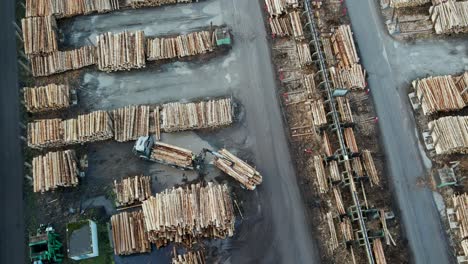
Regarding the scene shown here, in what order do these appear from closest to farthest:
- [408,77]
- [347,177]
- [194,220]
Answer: [194,220] → [347,177] → [408,77]

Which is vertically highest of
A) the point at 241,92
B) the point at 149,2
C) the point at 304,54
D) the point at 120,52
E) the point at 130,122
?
the point at 149,2

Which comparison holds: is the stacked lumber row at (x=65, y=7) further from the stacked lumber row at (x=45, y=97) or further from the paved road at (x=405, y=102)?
the paved road at (x=405, y=102)

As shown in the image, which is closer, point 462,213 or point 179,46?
point 462,213

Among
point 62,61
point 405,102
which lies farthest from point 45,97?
point 405,102

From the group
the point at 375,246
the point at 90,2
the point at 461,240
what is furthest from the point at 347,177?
the point at 90,2

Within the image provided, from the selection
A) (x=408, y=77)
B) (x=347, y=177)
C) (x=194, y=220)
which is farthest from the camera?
(x=408, y=77)

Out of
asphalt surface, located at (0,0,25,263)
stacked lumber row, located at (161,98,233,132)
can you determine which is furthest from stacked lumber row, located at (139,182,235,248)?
asphalt surface, located at (0,0,25,263)

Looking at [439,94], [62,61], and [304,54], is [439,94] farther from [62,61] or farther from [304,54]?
[62,61]

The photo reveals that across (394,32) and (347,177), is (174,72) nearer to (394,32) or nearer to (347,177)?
(347,177)
